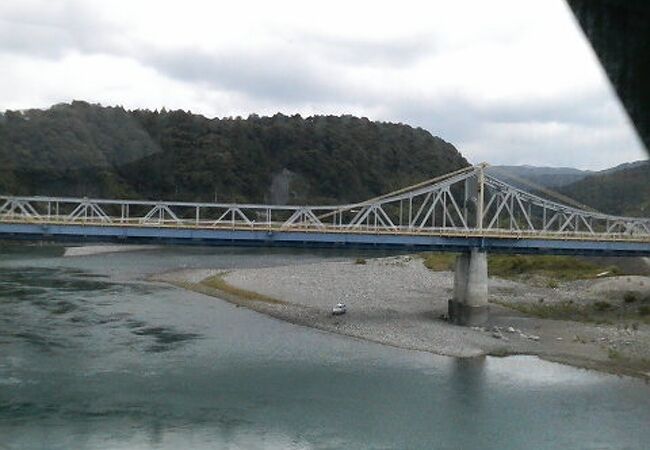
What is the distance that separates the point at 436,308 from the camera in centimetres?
1959

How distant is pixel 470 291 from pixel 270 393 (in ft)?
25.5

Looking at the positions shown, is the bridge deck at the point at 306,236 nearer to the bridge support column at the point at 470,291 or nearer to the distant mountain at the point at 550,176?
the bridge support column at the point at 470,291

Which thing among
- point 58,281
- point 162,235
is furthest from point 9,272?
point 162,235

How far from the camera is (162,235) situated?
652 inches

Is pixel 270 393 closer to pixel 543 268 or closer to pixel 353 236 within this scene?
pixel 353 236

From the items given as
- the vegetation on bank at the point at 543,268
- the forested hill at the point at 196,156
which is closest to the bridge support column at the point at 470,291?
the vegetation on bank at the point at 543,268

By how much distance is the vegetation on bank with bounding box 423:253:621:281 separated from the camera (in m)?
26.7

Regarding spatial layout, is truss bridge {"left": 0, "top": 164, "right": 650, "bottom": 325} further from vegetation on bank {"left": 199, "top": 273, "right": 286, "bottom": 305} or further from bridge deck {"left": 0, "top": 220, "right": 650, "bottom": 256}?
vegetation on bank {"left": 199, "top": 273, "right": 286, "bottom": 305}

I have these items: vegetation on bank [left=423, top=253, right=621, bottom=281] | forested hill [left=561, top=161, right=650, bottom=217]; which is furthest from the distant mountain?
vegetation on bank [left=423, top=253, right=621, bottom=281]

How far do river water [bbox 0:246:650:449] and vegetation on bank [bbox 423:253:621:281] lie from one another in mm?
13469

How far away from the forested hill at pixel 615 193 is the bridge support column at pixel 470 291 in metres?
30.3

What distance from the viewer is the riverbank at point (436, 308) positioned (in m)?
14.6

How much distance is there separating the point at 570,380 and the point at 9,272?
2180 cm

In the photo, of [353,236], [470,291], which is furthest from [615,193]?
[353,236]
